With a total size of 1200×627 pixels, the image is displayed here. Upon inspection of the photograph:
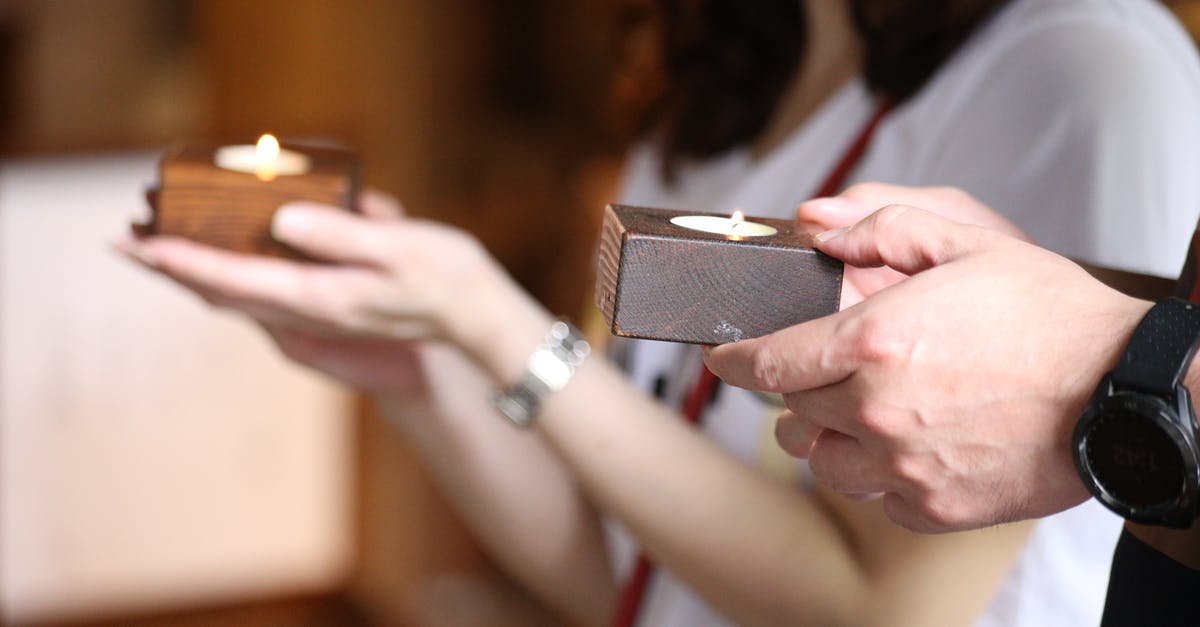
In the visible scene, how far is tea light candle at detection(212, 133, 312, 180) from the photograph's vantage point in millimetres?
927

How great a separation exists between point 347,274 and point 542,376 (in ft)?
0.55

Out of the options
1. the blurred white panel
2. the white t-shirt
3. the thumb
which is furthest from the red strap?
the blurred white panel

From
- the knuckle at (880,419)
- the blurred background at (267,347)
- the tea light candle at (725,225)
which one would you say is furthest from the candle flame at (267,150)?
the blurred background at (267,347)

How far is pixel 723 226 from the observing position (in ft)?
1.88

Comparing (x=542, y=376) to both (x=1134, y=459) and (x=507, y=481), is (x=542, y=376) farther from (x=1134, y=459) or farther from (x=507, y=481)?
(x=1134, y=459)

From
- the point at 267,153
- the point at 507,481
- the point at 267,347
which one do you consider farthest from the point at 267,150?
the point at 267,347

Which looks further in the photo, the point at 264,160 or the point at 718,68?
the point at 718,68

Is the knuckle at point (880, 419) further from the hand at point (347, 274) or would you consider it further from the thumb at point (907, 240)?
the hand at point (347, 274)

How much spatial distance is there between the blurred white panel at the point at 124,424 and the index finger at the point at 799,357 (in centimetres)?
179

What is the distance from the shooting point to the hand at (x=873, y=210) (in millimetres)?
585

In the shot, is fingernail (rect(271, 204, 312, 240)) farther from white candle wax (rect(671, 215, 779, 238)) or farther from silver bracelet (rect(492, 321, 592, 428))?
white candle wax (rect(671, 215, 779, 238))

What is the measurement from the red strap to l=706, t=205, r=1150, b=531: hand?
42 centimetres

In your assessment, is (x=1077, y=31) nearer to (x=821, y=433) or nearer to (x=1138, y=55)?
(x=1138, y=55)

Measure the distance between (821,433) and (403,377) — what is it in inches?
24.8
